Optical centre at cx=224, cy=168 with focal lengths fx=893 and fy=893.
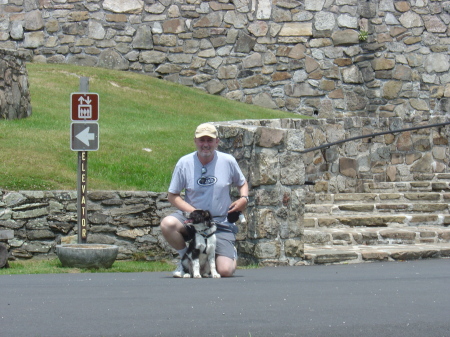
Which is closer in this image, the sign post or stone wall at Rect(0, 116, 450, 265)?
stone wall at Rect(0, 116, 450, 265)

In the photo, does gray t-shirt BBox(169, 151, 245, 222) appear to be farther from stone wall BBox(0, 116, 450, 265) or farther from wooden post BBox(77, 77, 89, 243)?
wooden post BBox(77, 77, 89, 243)

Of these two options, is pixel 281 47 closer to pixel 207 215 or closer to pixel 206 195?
pixel 206 195

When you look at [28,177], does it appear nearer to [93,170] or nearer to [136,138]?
[93,170]

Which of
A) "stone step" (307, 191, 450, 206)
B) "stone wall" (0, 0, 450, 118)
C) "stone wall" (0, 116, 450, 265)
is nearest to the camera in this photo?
"stone wall" (0, 116, 450, 265)

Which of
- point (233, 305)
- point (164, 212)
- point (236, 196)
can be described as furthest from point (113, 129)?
point (233, 305)

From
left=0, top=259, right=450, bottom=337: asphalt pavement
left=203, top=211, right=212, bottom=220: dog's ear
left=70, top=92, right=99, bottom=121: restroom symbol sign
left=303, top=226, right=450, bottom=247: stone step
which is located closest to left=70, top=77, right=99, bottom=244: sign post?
left=70, top=92, right=99, bottom=121: restroom symbol sign

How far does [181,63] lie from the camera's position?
20984 mm

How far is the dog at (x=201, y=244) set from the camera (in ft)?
26.5

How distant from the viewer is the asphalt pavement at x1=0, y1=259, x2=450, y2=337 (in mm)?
5289

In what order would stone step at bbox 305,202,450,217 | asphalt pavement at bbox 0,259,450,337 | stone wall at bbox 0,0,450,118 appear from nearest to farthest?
asphalt pavement at bbox 0,259,450,337, stone step at bbox 305,202,450,217, stone wall at bbox 0,0,450,118

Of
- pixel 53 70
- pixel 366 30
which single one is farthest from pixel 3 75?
pixel 366 30

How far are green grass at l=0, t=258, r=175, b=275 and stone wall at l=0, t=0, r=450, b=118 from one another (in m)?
10.5

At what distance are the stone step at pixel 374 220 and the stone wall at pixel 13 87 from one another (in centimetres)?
544

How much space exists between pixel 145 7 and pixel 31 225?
434 inches
